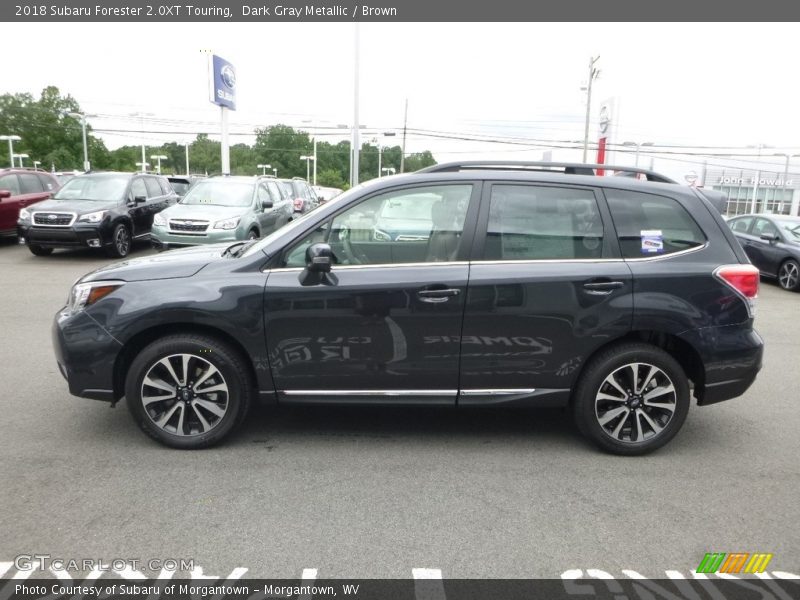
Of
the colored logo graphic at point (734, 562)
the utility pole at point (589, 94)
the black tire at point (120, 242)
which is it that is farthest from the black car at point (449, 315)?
the utility pole at point (589, 94)

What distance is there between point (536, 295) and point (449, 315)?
57 centimetres

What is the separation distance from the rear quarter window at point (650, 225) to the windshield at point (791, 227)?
33.9ft

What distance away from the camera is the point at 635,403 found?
13.6ft

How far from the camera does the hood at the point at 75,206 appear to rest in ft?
42.6

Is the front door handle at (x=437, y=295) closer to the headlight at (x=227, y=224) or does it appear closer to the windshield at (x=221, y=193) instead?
the headlight at (x=227, y=224)

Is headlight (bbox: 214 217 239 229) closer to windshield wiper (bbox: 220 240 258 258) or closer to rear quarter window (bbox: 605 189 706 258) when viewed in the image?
windshield wiper (bbox: 220 240 258 258)

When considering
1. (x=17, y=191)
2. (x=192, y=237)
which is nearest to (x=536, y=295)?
(x=192, y=237)

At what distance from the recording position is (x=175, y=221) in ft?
39.8

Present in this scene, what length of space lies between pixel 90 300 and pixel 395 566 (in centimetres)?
264

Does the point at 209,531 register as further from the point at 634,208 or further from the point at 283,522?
the point at 634,208

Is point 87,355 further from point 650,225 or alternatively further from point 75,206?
point 75,206

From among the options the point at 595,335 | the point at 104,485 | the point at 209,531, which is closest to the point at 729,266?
the point at 595,335

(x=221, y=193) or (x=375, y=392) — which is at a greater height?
(x=221, y=193)

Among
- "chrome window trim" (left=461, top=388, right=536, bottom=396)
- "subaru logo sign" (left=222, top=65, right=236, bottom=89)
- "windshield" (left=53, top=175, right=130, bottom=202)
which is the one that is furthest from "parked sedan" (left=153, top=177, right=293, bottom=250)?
"subaru logo sign" (left=222, top=65, right=236, bottom=89)
